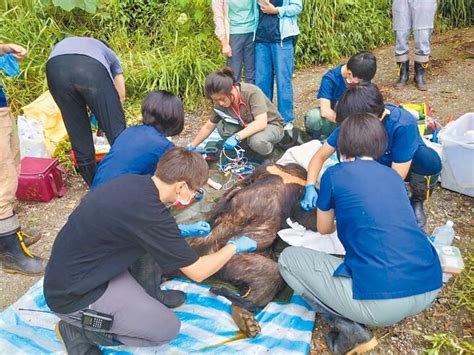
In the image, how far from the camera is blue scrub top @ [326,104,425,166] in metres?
2.81

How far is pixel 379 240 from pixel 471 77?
4.56 m

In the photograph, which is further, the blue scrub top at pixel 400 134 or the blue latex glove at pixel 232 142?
the blue latex glove at pixel 232 142

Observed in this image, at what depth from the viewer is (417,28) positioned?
202 inches

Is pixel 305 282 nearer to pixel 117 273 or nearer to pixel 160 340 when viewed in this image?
pixel 160 340

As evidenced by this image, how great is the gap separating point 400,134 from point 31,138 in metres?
3.21

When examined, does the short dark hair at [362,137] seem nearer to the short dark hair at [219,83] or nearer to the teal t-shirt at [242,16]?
the short dark hair at [219,83]

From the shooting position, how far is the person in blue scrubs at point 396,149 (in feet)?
8.86

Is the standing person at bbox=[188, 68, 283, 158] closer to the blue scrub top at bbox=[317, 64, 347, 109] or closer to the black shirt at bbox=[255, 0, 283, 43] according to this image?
the blue scrub top at bbox=[317, 64, 347, 109]

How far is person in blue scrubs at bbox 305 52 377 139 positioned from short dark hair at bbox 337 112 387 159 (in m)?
1.19

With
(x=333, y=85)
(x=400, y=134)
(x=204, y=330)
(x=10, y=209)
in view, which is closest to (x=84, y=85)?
(x=10, y=209)

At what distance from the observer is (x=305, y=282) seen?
2.33 meters

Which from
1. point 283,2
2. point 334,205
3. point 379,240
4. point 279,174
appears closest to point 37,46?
point 283,2

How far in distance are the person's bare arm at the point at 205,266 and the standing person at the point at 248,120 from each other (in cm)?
156

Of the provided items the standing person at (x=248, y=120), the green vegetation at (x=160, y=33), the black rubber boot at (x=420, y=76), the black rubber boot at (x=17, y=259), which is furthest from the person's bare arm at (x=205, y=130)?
the black rubber boot at (x=420, y=76)
